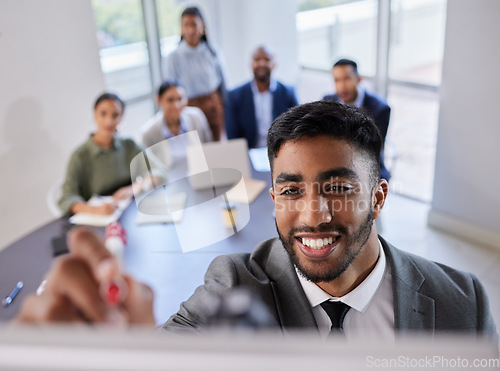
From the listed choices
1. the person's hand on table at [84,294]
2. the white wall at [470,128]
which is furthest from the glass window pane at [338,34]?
the person's hand on table at [84,294]

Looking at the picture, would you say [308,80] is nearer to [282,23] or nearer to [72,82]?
[282,23]

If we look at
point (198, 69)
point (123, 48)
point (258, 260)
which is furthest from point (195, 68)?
point (258, 260)

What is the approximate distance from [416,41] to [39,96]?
207cm

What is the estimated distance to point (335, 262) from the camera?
74 cm

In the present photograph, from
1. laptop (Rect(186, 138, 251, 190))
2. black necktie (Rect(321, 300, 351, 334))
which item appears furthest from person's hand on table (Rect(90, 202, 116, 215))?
black necktie (Rect(321, 300, 351, 334))

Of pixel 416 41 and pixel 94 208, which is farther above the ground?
pixel 416 41

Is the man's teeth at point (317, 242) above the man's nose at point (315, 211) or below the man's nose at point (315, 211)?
below

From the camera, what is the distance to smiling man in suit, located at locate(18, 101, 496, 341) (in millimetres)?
663

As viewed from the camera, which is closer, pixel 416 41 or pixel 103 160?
pixel 103 160

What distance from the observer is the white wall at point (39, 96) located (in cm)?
265

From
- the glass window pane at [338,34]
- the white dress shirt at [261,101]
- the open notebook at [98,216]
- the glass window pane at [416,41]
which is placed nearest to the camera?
the open notebook at [98,216]

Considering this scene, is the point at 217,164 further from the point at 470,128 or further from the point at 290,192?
the point at 470,128

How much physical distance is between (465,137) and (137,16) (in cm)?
232

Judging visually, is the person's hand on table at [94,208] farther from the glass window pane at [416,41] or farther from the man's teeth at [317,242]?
the glass window pane at [416,41]
